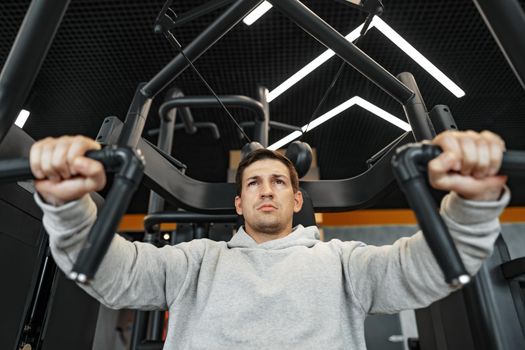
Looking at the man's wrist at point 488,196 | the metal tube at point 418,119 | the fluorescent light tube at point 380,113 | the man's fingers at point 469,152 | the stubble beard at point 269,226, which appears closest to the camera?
the man's fingers at point 469,152

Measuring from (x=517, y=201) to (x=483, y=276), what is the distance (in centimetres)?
450

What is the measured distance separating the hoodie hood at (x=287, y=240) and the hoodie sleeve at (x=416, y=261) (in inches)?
5.2

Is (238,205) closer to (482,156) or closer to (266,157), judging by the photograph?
(266,157)

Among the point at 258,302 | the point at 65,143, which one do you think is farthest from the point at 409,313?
the point at 65,143

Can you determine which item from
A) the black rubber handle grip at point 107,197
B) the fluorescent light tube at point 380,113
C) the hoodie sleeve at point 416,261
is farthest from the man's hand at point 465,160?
the fluorescent light tube at point 380,113

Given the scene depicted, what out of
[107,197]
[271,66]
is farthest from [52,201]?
[271,66]

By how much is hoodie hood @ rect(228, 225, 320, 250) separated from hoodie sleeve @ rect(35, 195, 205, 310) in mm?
128

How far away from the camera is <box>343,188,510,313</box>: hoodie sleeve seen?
0.71 m

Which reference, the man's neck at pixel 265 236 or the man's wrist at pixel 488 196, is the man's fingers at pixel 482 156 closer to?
the man's wrist at pixel 488 196

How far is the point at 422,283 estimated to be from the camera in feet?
2.75

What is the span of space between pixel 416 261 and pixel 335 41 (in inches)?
27.1

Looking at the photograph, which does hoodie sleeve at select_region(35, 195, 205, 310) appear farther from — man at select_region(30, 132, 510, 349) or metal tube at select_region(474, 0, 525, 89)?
metal tube at select_region(474, 0, 525, 89)

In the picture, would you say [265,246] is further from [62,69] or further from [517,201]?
[517,201]

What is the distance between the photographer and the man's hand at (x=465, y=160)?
544 millimetres
